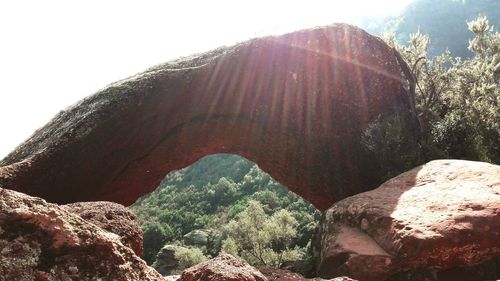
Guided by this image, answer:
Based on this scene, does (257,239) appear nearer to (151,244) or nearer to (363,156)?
(363,156)

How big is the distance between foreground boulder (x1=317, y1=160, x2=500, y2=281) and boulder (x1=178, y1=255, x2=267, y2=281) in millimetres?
3278

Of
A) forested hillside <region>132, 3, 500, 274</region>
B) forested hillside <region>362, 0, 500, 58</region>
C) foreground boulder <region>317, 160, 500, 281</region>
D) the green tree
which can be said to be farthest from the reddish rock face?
forested hillside <region>362, 0, 500, 58</region>

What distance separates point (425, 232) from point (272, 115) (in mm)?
6977

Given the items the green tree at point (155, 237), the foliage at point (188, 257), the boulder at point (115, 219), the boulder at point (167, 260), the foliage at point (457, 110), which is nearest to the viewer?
the boulder at point (115, 219)

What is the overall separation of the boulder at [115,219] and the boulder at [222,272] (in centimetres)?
190

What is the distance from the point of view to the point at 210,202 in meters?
72.6

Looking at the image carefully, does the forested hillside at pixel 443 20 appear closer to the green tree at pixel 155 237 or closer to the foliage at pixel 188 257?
the green tree at pixel 155 237


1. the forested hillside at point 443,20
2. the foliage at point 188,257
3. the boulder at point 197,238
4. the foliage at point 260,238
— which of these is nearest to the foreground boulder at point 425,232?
the foliage at point 260,238

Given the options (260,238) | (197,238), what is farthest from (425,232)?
(197,238)

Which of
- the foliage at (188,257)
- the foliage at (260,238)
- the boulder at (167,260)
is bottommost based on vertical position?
the boulder at (167,260)

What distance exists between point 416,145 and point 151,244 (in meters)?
55.2

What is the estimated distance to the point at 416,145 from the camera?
38.2ft

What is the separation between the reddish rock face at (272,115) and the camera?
1125 cm

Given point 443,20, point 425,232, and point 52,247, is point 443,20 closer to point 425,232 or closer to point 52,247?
point 425,232
